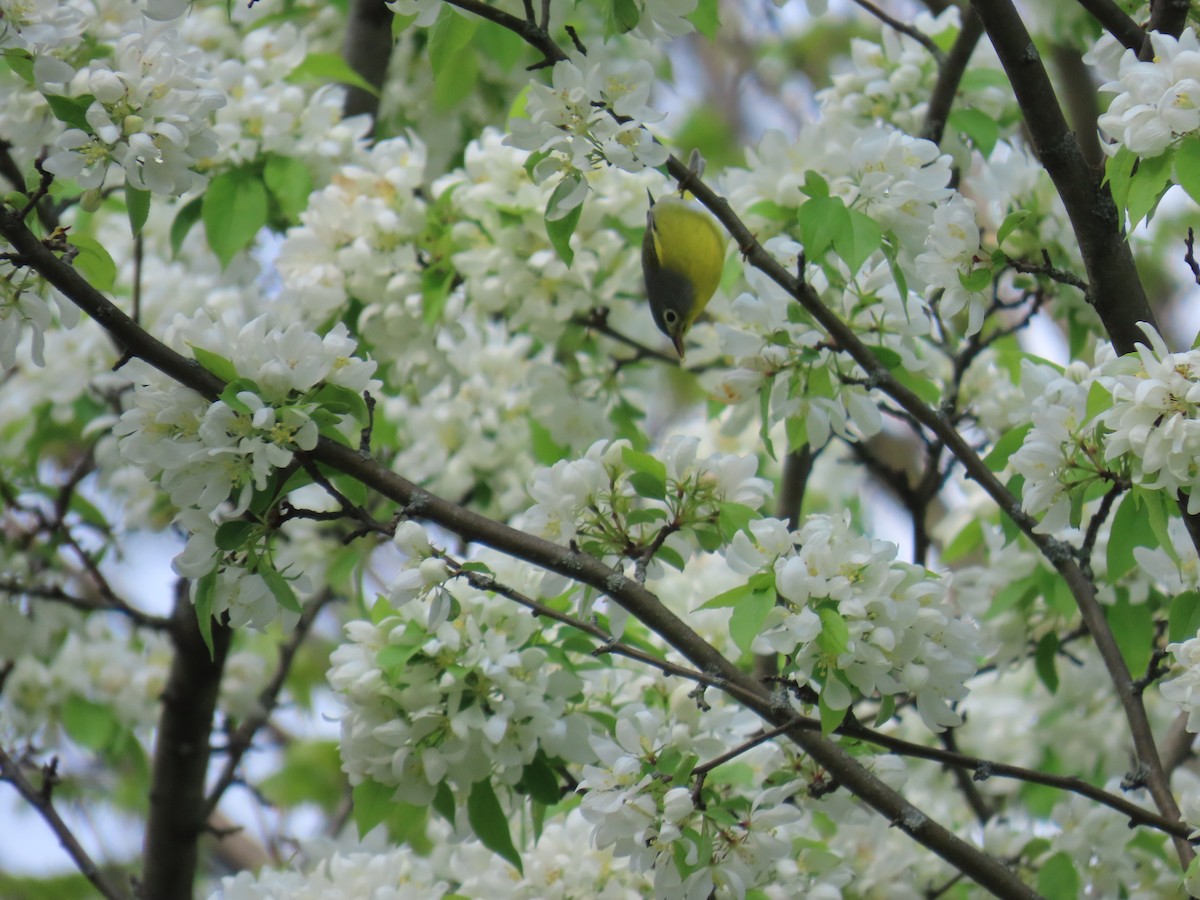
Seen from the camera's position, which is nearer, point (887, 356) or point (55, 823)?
point (887, 356)

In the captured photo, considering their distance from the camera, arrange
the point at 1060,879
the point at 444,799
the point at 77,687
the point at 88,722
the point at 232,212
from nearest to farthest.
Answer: the point at 444,799
the point at 1060,879
the point at 232,212
the point at 88,722
the point at 77,687

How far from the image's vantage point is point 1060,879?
2359mm

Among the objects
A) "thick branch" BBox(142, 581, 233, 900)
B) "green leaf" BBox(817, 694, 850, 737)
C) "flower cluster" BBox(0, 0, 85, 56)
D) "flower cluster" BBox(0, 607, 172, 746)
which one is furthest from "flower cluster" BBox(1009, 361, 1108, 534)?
"flower cluster" BBox(0, 607, 172, 746)

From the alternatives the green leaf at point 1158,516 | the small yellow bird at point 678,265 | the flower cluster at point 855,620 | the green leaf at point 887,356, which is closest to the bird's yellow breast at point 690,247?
the small yellow bird at point 678,265

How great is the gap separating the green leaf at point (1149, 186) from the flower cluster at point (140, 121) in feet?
4.36

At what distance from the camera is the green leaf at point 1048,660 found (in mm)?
2703

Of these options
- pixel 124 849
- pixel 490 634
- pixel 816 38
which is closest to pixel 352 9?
pixel 490 634

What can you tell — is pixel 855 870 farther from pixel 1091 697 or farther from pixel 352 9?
Result: pixel 352 9

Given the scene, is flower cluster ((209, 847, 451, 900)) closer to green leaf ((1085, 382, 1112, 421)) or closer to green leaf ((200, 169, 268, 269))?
green leaf ((200, 169, 268, 269))

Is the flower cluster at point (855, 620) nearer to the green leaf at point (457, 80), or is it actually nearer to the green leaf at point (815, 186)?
the green leaf at point (815, 186)

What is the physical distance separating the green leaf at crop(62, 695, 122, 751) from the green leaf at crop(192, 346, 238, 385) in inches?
93.0

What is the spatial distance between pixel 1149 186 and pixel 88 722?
3224 millimetres

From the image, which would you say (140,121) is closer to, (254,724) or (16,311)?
(16,311)

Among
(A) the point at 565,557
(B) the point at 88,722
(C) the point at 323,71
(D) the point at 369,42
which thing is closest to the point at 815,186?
(A) the point at 565,557
